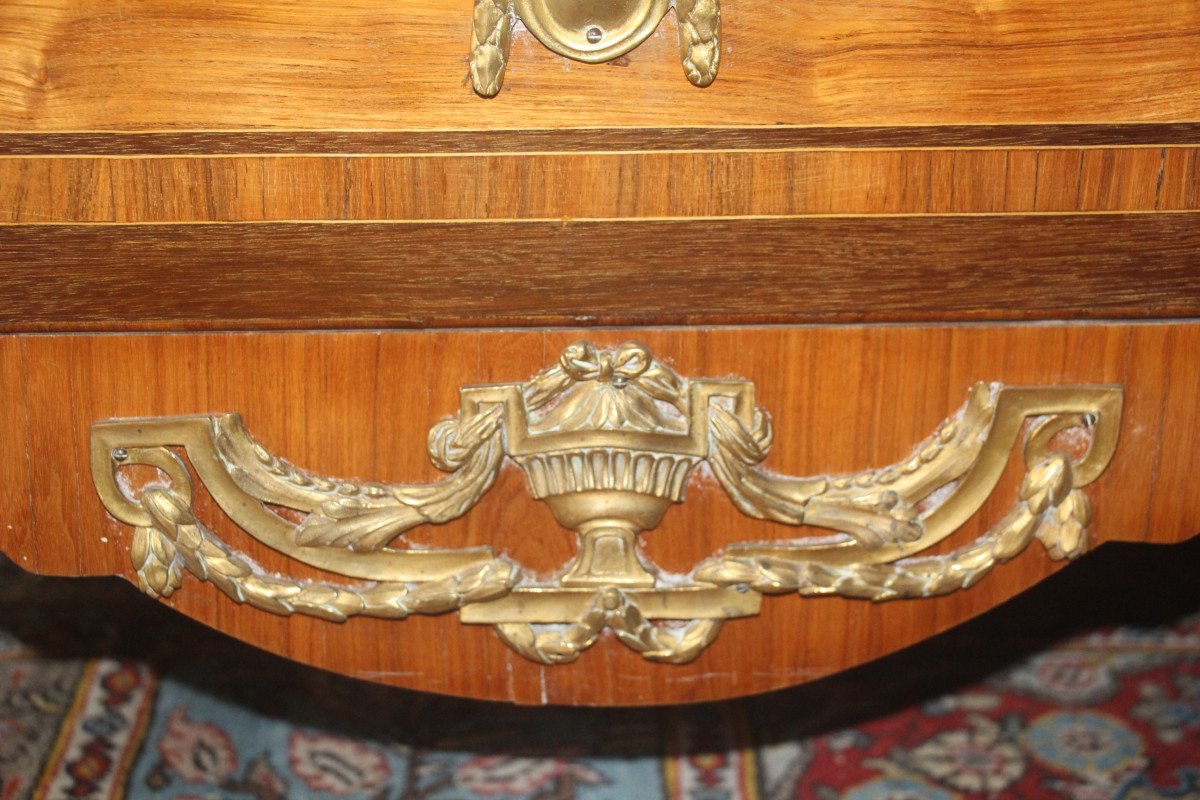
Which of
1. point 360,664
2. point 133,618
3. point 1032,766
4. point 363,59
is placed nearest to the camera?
point 363,59

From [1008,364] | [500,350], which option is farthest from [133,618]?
[1008,364]

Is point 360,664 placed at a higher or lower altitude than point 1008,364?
lower

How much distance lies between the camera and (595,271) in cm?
45

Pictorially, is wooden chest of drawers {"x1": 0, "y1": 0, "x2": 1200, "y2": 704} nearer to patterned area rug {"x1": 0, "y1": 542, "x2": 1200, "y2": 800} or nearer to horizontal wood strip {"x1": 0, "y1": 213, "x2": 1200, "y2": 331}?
horizontal wood strip {"x1": 0, "y1": 213, "x2": 1200, "y2": 331}

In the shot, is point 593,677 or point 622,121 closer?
point 622,121

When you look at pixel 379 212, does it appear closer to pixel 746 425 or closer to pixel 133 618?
pixel 746 425

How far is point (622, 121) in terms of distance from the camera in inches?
16.9

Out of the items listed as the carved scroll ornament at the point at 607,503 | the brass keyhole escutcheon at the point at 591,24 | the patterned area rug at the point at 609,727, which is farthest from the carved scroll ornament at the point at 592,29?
the patterned area rug at the point at 609,727

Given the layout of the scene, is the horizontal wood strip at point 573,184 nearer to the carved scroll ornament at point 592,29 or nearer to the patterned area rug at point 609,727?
the carved scroll ornament at point 592,29

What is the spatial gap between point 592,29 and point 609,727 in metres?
0.62

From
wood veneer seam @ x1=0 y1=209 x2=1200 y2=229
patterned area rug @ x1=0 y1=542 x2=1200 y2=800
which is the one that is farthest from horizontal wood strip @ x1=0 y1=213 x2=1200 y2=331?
patterned area rug @ x1=0 y1=542 x2=1200 y2=800

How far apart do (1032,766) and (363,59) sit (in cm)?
68

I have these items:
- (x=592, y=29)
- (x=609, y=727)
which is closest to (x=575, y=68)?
(x=592, y=29)

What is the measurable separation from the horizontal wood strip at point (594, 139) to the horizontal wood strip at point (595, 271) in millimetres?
24
